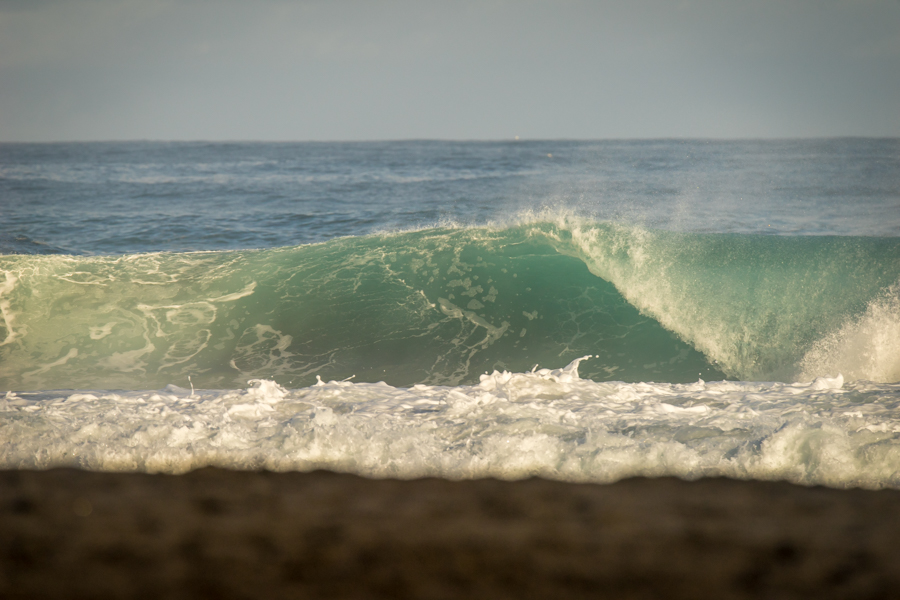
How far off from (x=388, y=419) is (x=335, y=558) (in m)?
2.27

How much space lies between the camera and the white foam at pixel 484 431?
354cm

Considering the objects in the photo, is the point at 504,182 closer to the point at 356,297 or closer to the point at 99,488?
the point at 356,297

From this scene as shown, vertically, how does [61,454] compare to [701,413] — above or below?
below

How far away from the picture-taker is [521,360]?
23.3 ft

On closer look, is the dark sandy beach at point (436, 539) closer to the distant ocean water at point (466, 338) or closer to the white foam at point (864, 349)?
the distant ocean water at point (466, 338)

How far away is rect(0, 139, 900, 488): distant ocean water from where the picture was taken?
370 centimetres

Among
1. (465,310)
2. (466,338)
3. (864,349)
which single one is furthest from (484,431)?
(864,349)

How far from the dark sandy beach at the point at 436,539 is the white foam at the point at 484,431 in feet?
3.71

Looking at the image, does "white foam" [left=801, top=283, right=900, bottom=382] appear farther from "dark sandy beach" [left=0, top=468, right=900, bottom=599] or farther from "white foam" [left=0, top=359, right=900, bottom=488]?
"dark sandy beach" [left=0, top=468, right=900, bottom=599]

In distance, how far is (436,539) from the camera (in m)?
1.96

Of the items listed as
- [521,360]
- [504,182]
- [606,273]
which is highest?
[504,182]

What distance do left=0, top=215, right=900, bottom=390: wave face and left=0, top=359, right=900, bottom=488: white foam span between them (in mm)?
1861

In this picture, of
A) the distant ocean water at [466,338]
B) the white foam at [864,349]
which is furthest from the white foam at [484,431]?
the white foam at [864,349]

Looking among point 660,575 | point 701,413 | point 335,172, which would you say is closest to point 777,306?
point 701,413
